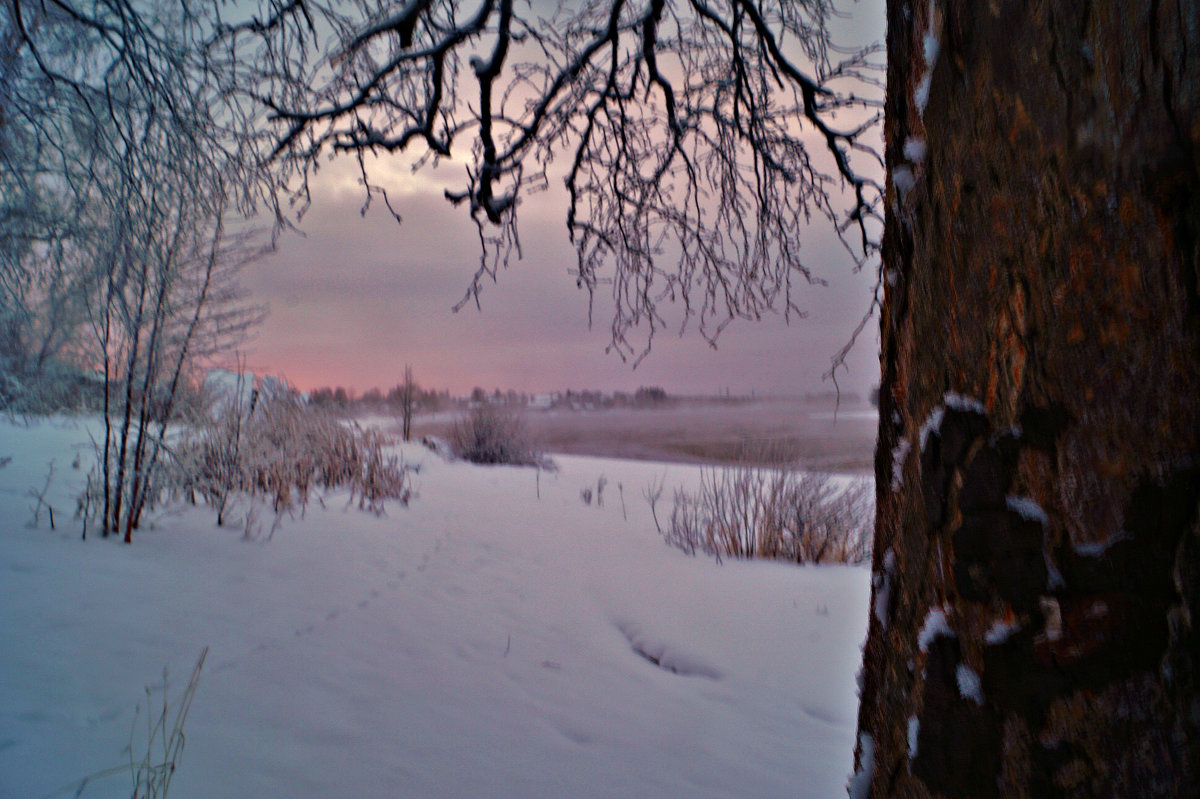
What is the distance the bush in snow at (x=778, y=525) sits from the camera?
5.00m

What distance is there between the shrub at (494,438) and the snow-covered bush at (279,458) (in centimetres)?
466

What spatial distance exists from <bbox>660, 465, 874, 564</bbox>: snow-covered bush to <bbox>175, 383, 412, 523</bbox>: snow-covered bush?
335 cm

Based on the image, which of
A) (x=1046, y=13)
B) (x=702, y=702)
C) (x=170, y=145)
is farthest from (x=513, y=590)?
(x=1046, y=13)

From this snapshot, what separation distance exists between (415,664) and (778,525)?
3316 millimetres

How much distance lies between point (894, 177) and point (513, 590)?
368 centimetres

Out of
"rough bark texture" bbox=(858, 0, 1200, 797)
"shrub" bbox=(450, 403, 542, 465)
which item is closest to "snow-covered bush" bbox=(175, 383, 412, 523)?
"shrub" bbox=(450, 403, 542, 465)

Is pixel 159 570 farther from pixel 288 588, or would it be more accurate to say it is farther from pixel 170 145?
pixel 170 145

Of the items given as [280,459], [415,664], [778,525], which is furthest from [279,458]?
[778,525]

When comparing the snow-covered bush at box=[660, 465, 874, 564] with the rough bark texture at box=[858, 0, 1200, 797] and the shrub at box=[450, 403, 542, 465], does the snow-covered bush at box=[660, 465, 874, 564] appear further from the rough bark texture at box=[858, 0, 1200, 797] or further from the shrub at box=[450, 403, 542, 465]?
the shrub at box=[450, 403, 542, 465]

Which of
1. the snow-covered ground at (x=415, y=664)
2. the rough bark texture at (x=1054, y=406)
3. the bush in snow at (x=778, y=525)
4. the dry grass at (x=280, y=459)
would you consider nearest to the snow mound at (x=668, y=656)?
the snow-covered ground at (x=415, y=664)

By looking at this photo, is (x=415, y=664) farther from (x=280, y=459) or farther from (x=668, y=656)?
(x=280, y=459)

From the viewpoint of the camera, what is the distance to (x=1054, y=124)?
0.70 meters

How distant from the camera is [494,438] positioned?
40.5 ft

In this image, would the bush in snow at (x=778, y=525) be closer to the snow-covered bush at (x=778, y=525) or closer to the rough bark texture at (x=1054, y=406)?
the snow-covered bush at (x=778, y=525)
